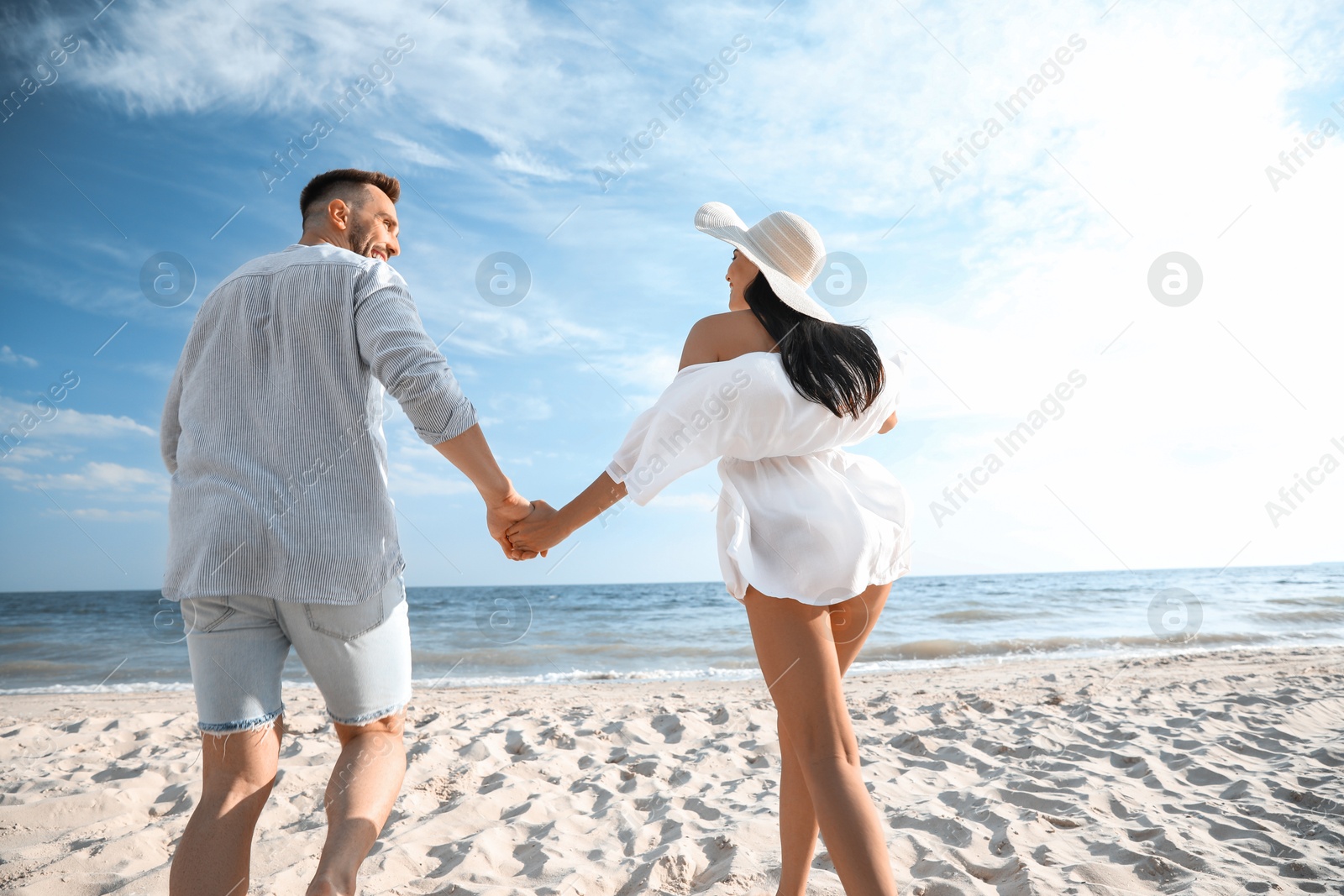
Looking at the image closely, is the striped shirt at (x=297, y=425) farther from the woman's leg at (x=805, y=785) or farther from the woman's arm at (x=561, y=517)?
the woman's leg at (x=805, y=785)

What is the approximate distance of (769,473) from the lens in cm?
183

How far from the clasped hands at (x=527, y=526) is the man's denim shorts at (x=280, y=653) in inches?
18.4

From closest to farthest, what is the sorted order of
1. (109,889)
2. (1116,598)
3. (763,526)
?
1. (763,526)
2. (109,889)
3. (1116,598)

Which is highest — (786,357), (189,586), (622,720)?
(786,357)

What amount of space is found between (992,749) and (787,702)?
3.16 m

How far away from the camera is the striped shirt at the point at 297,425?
1550 mm

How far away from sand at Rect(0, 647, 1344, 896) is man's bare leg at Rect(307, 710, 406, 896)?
96 centimetres

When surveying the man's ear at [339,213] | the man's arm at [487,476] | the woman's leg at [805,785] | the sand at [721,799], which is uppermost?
the man's ear at [339,213]

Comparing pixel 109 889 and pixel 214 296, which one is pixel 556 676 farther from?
pixel 214 296

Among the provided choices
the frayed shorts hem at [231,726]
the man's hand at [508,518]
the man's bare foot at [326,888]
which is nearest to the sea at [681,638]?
the man's hand at [508,518]

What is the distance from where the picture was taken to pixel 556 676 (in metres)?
9.20

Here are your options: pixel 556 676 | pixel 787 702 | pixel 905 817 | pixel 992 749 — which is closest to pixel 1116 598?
pixel 556 676

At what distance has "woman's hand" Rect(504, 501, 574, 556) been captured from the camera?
216 centimetres

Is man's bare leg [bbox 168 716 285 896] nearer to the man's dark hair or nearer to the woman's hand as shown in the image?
the woman's hand
